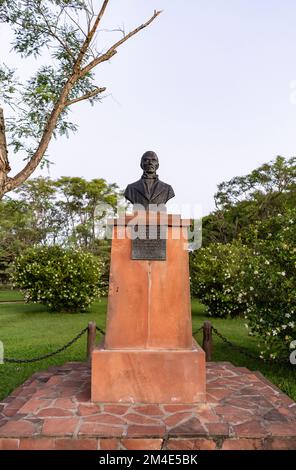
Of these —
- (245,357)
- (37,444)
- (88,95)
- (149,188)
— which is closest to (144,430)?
(37,444)

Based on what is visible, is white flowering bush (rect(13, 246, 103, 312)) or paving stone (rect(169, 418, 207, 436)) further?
white flowering bush (rect(13, 246, 103, 312))

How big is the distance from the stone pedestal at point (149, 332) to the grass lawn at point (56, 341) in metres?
2.15

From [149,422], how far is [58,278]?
11.8 metres

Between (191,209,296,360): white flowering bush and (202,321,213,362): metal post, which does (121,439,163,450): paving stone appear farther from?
(202,321,213,362): metal post

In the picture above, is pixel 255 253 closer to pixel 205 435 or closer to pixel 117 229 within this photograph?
pixel 117 229

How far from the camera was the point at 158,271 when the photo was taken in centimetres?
457

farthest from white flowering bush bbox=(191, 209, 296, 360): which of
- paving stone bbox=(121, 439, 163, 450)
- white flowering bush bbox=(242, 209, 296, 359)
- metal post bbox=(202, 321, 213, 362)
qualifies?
paving stone bbox=(121, 439, 163, 450)

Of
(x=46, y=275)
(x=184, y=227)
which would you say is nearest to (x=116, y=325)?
(x=184, y=227)

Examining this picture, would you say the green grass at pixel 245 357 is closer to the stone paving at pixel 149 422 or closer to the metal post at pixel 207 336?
the metal post at pixel 207 336

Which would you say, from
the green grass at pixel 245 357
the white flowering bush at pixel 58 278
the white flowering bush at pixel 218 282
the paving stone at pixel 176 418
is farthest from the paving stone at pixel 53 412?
the white flowering bush at pixel 58 278

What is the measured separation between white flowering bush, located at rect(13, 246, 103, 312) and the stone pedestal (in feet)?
35.4

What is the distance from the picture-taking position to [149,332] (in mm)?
4457

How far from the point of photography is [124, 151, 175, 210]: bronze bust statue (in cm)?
488
